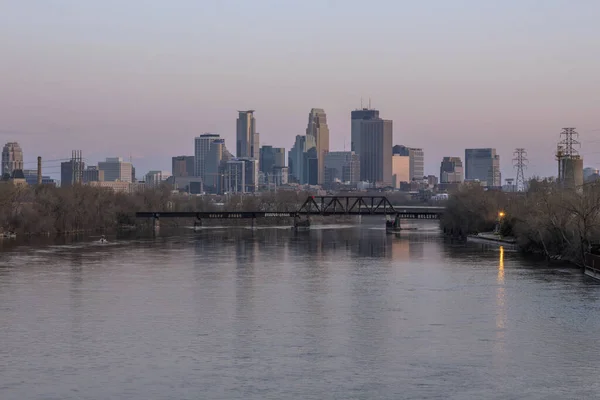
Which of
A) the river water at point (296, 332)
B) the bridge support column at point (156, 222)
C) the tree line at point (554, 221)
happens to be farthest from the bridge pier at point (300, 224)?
the river water at point (296, 332)

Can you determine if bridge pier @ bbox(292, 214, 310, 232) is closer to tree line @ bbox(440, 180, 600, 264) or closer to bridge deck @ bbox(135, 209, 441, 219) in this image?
bridge deck @ bbox(135, 209, 441, 219)

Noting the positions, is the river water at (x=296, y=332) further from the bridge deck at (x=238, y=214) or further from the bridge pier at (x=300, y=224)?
the bridge deck at (x=238, y=214)

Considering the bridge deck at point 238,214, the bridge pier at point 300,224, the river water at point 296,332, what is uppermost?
the bridge deck at point 238,214

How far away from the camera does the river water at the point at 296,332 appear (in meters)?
23.7

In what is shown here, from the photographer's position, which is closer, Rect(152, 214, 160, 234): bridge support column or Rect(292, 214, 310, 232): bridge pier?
Rect(152, 214, 160, 234): bridge support column

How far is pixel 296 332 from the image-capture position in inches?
1230

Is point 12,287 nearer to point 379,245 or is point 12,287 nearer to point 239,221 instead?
point 379,245

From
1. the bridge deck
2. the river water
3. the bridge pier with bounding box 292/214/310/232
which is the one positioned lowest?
the river water

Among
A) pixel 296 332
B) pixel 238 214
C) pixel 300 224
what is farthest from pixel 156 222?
pixel 296 332

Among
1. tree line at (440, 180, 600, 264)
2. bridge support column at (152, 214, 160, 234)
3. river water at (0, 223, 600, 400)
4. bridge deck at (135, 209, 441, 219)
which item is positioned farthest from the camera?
bridge deck at (135, 209, 441, 219)

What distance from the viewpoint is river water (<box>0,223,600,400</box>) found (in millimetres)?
23672

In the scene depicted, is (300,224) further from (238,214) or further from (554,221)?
(554,221)

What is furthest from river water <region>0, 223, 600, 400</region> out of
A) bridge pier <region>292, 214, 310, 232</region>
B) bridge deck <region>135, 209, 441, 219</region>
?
bridge deck <region>135, 209, 441, 219</region>

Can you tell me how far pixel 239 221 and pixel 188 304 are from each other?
4618 inches
